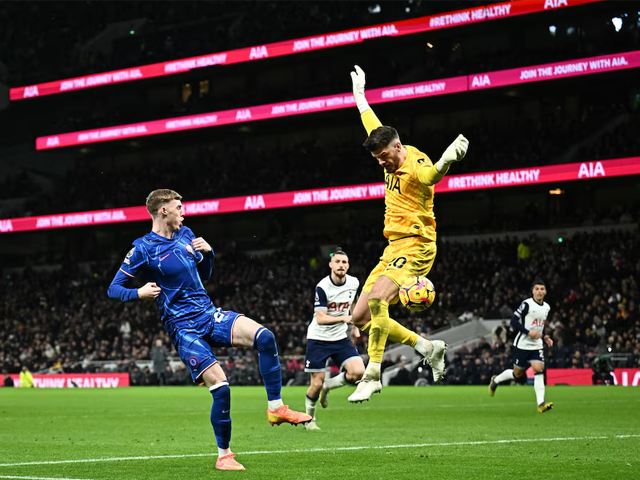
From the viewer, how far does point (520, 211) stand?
43781mm

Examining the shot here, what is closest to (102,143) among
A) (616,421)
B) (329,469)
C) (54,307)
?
(54,307)

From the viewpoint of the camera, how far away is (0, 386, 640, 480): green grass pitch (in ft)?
28.2

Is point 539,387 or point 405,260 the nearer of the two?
point 405,260

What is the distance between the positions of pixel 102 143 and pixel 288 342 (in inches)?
824

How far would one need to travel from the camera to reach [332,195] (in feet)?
139

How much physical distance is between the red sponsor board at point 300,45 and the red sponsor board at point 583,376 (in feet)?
51.8

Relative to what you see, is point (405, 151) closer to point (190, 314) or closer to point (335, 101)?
point (190, 314)

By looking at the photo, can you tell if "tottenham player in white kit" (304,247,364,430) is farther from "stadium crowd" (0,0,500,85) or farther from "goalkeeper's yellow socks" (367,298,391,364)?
"stadium crowd" (0,0,500,85)

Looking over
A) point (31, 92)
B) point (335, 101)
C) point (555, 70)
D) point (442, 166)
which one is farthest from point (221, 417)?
point (31, 92)

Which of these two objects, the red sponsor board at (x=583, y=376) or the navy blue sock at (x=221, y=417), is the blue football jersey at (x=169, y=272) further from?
the red sponsor board at (x=583, y=376)

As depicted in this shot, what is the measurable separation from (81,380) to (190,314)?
32.7 meters

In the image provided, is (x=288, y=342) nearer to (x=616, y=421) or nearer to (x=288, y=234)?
(x=288, y=234)

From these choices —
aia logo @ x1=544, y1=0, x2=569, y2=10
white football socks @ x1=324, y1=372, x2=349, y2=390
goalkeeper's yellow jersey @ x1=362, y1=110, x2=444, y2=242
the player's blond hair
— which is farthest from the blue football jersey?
aia logo @ x1=544, y1=0, x2=569, y2=10

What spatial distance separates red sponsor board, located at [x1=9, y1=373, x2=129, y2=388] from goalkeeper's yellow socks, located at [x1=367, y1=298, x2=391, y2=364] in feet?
102
